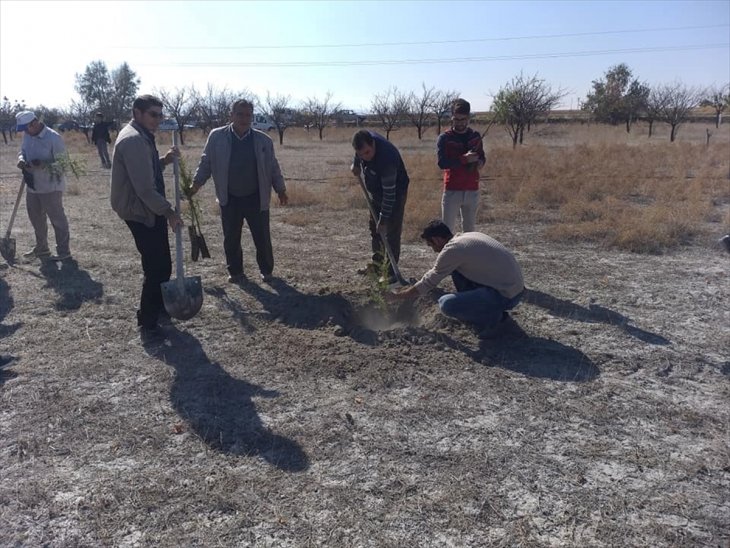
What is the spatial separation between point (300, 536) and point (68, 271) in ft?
17.1

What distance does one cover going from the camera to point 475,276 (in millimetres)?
4477

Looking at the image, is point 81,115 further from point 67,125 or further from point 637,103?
point 637,103

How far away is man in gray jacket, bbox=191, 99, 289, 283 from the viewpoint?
5496 millimetres

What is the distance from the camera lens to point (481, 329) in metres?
4.62

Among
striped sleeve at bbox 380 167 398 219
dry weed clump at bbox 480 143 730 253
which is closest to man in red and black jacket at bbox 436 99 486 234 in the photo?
striped sleeve at bbox 380 167 398 219

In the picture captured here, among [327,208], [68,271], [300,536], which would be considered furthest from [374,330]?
[327,208]

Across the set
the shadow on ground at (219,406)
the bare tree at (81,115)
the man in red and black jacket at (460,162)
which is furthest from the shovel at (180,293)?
the bare tree at (81,115)

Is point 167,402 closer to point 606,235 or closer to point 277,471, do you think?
point 277,471

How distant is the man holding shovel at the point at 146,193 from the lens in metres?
4.24

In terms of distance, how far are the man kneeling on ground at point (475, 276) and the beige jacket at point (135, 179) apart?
1883 millimetres

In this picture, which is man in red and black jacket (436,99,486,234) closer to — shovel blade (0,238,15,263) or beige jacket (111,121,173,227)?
beige jacket (111,121,173,227)

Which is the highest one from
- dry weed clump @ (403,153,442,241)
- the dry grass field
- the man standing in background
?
the man standing in background

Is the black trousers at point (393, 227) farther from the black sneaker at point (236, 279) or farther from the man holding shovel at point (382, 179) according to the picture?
the black sneaker at point (236, 279)

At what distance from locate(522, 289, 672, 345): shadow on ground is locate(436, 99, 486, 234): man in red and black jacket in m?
1.06
